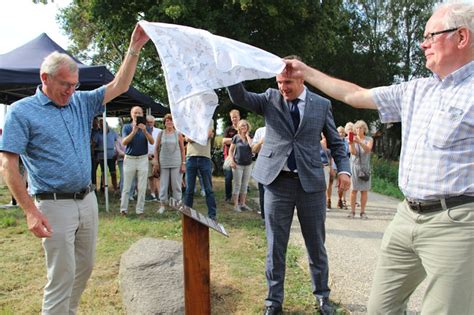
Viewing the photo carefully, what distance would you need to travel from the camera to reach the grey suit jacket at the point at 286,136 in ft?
11.3

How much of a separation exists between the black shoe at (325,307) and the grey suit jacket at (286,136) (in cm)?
100

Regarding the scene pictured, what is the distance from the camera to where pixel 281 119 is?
11.4 feet

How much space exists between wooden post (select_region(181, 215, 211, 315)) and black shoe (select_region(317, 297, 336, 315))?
139 centimetres

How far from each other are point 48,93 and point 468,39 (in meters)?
2.58

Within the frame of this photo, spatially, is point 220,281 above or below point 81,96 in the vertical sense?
below

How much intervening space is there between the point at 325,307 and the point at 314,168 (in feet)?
4.08

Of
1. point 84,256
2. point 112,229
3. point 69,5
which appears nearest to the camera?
point 84,256

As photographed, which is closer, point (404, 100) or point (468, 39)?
point (468, 39)

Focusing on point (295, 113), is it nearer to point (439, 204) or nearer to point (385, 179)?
point (439, 204)

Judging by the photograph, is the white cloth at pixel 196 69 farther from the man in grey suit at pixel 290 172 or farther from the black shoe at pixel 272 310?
the black shoe at pixel 272 310

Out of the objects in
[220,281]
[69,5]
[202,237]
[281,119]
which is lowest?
[220,281]

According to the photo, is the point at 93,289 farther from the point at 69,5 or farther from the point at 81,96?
the point at 69,5

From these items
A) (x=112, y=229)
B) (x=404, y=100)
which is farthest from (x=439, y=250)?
(x=112, y=229)

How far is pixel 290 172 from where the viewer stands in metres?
3.47
